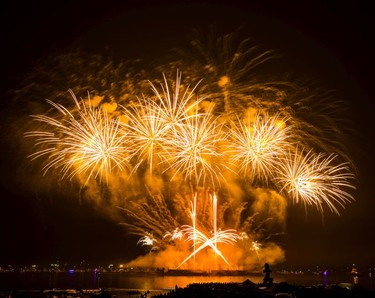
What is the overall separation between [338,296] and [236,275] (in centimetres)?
7892

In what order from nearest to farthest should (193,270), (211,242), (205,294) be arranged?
1. (205,294)
2. (211,242)
3. (193,270)

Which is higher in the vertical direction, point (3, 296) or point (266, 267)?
point (266, 267)

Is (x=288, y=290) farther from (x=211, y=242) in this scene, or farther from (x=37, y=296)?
(x=37, y=296)

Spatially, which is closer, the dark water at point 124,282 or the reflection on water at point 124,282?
the dark water at point 124,282

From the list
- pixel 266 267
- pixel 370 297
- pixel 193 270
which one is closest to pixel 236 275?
pixel 193 270

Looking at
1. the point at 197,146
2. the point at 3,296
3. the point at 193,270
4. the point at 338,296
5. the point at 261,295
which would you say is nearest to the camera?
the point at 338,296

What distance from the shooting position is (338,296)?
2738cm

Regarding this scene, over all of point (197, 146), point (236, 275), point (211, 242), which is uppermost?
point (197, 146)

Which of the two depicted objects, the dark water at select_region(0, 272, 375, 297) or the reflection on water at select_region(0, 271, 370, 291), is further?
the reflection on water at select_region(0, 271, 370, 291)

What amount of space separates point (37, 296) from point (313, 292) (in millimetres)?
30930

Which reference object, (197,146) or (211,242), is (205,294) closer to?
(197,146)

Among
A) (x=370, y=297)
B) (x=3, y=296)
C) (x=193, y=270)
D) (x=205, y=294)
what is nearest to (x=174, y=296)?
(x=205, y=294)

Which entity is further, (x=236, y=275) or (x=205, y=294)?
(x=236, y=275)

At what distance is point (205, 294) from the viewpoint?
32531 mm
